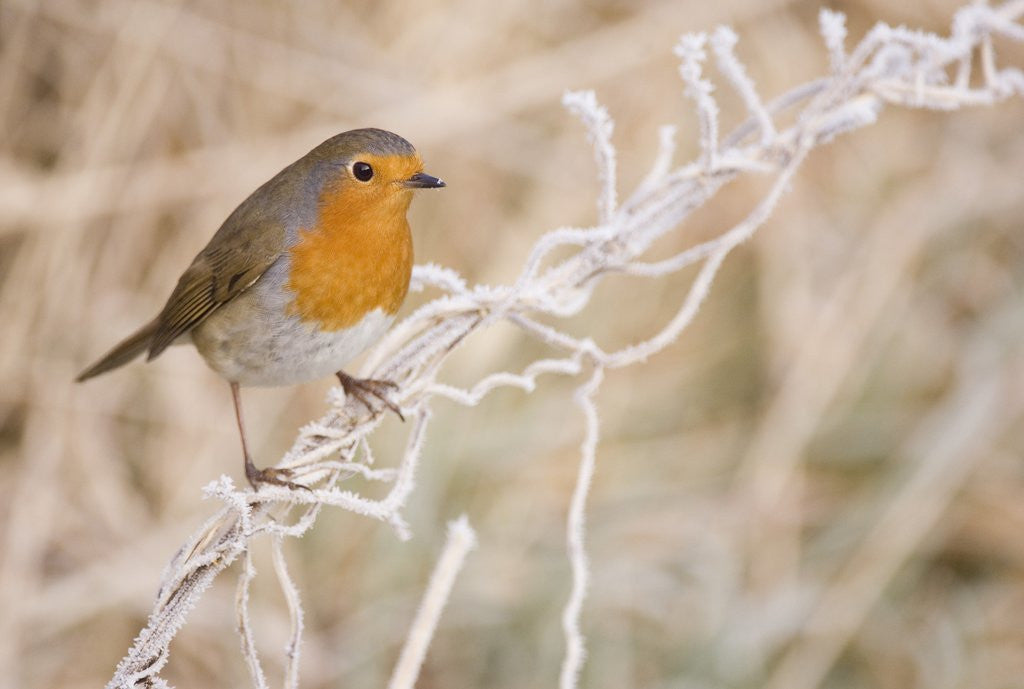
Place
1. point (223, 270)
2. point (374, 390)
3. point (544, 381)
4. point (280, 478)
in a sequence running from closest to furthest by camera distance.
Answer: point (280, 478), point (374, 390), point (223, 270), point (544, 381)

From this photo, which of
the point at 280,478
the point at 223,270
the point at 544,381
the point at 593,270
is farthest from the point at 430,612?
the point at 544,381

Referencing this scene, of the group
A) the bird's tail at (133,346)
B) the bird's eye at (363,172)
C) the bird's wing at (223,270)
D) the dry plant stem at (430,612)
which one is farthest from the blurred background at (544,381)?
the dry plant stem at (430,612)

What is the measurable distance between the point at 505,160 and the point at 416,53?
1.28 feet

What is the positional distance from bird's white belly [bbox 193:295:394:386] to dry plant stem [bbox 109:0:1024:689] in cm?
26

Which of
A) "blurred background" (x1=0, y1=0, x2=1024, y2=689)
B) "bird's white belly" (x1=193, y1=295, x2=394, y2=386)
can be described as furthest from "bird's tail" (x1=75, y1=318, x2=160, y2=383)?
"blurred background" (x1=0, y1=0, x2=1024, y2=689)

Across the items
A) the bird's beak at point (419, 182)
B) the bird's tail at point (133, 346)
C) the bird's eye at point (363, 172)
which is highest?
the bird's tail at point (133, 346)

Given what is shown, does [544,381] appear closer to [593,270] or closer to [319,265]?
[319,265]

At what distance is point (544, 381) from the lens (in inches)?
138

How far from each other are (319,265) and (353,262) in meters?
0.05

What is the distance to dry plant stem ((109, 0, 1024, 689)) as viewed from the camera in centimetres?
105

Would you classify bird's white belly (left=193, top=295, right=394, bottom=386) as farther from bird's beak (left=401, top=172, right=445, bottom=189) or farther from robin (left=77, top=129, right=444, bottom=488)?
bird's beak (left=401, top=172, right=445, bottom=189)

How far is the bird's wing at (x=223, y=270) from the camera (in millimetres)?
1662

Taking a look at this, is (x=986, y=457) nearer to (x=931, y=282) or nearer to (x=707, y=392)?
(x=931, y=282)

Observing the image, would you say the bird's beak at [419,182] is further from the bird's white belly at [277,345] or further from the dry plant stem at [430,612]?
the dry plant stem at [430,612]
